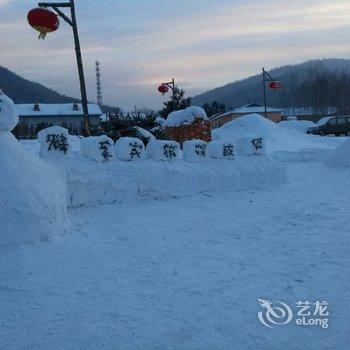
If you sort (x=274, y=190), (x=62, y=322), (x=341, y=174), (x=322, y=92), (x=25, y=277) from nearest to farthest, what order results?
(x=62, y=322) < (x=25, y=277) < (x=274, y=190) < (x=341, y=174) < (x=322, y=92)

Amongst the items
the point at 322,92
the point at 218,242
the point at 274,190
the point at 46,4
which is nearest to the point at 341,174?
the point at 274,190

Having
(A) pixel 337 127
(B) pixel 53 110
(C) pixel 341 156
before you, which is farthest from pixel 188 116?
(B) pixel 53 110

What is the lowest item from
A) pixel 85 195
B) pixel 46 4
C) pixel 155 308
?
pixel 155 308

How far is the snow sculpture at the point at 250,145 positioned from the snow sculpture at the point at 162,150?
1848 millimetres

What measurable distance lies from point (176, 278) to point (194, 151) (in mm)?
4480

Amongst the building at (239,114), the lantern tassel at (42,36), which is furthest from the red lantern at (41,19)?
the building at (239,114)

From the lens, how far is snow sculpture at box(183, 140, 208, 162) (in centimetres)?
864

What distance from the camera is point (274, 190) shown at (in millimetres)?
8750

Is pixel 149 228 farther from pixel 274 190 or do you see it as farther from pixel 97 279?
pixel 274 190

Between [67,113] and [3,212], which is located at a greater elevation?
[67,113]

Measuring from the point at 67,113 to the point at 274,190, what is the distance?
3727 cm

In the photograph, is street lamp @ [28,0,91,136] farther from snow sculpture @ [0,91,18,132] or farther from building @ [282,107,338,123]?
building @ [282,107,338,123]

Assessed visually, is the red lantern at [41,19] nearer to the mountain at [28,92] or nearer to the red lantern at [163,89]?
the red lantern at [163,89]

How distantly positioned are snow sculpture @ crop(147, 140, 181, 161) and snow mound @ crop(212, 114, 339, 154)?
9.30 metres
